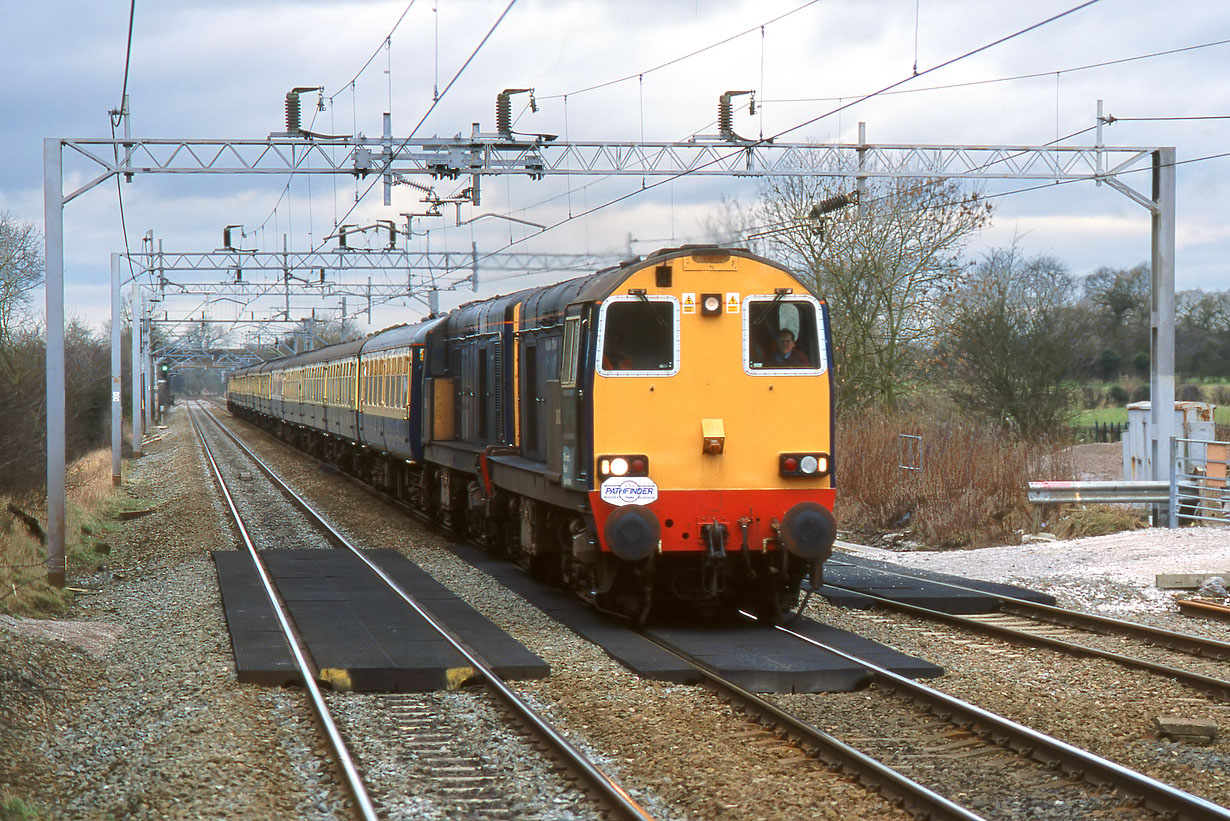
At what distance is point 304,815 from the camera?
6027mm

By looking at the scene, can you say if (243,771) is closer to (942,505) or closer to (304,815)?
(304,815)

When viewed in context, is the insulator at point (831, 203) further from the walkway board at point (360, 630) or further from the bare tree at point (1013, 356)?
the walkway board at point (360, 630)

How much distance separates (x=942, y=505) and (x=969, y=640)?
1045 cm

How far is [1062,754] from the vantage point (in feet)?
21.8

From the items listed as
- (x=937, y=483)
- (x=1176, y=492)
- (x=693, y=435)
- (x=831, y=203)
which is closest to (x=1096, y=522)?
(x=1176, y=492)

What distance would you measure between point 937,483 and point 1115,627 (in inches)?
400

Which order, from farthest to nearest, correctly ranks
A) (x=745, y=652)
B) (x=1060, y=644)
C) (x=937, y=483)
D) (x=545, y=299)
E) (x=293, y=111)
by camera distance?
(x=937, y=483), (x=293, y=111), (x=545, y=299), (x=1060, y=644), (x=745, y=652)

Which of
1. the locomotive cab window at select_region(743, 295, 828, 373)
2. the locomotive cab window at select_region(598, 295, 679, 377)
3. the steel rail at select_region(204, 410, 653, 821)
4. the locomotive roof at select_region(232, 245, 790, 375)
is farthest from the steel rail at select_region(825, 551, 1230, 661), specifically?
the steel rail at select_region(204, 410, 653, 821)

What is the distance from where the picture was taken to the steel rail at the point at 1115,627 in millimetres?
9820

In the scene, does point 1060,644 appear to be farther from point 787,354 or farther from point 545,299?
point 545,299

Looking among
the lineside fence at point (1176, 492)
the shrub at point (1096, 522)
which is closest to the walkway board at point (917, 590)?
the lineside fence at point (1176, 492)

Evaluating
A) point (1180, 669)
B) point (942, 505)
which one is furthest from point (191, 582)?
point (942, 505)

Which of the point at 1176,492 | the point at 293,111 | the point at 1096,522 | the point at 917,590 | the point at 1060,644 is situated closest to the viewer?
the point at 1060,644

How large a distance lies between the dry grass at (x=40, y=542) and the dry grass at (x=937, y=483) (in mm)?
12534
